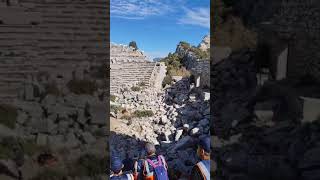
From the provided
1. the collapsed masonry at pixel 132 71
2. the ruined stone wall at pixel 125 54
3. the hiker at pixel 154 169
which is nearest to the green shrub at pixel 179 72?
the collapsed masonry at pixel 132 71

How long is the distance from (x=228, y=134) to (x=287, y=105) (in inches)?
17.6

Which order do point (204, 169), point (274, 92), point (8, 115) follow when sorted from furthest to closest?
point (204, 169) < point (274, 92) < point (8, 115)

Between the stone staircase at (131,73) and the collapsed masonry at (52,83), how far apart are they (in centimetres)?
1712

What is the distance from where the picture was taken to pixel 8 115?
121 inches

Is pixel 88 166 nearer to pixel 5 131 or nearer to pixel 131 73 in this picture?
pixel 5 131

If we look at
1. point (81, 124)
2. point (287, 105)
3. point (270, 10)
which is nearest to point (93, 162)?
point (81, 124)

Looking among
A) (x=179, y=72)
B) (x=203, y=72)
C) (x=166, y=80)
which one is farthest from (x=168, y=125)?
(x=179, y=72)

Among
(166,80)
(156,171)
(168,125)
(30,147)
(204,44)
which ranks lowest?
(168,125)

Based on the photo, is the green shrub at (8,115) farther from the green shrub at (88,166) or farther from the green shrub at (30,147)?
the green shrub at (88,166)

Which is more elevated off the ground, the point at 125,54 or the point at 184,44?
the point at 184,44

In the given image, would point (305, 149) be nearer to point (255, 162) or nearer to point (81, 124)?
point (255, 162)

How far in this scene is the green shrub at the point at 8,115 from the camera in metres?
3.08

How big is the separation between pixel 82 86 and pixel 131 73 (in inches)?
704

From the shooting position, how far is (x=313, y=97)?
313 centimetres
